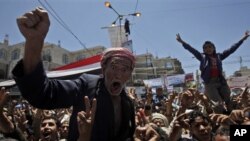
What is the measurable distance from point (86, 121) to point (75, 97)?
0.24 metres

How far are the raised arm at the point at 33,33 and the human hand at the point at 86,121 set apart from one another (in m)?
0.43

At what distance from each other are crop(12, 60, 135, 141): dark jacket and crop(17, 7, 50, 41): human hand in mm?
151

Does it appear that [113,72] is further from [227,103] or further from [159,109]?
[159,109]

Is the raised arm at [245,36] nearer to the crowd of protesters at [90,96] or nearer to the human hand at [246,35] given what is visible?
the human hand at [246,35]

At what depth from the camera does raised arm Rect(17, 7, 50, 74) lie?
1427 mm

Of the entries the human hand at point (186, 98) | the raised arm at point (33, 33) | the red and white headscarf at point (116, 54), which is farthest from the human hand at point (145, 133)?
the raised arm at point (33, 33)

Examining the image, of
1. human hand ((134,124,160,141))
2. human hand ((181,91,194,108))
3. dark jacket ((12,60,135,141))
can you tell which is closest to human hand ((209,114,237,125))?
human hand ((181,91,194,108))

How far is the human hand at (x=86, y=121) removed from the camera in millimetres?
1654

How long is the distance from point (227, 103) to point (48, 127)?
2956 millimetres

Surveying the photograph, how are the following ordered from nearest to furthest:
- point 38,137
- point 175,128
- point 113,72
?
point 113,72
point 175,128
point 38,137

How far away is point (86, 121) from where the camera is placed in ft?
5.47

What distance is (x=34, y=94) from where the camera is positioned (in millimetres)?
1504

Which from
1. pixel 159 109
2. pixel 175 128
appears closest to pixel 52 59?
pixel 159 109

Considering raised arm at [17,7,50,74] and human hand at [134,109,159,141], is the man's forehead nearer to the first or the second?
raised arm at [17,7,50,74]
